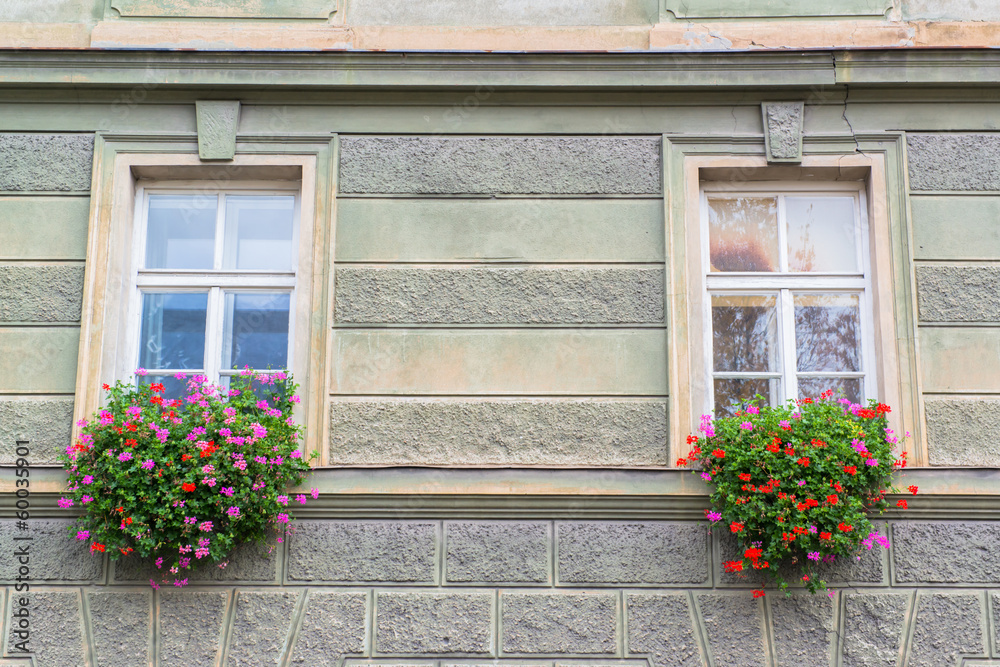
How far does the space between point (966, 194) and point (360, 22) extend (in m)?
3.92

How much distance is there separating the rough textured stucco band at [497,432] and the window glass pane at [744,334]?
61 cm

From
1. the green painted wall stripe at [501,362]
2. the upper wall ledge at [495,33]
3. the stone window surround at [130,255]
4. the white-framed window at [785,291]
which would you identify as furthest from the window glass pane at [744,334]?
the stone window surround at [130,255]

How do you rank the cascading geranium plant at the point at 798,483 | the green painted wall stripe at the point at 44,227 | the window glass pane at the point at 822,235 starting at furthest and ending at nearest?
1. the window glass pane at the point at 822,235
2. the green painted wall stripe at the point at 44,227
3. the cascading geranium plant at the point at 798,483

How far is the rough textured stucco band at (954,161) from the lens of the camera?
5332 millimetres

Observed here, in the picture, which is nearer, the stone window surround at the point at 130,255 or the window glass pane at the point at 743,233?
the stone window surround at the point at 130,255

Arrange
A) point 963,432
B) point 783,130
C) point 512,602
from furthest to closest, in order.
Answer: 1. point 783,130
2. point 963,432
3. point 512,602

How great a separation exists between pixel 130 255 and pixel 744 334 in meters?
3.84

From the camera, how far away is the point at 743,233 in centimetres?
555

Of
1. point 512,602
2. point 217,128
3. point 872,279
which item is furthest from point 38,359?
point 872,279

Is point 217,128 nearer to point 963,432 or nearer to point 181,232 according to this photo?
point 181,232

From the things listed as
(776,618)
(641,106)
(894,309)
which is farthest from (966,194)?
(776,618)

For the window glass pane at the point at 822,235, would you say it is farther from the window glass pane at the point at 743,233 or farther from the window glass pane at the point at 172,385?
the window glass pane at the point at 172,385

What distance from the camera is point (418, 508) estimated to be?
4926 mm

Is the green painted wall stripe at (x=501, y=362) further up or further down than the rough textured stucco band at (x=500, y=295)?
further down
